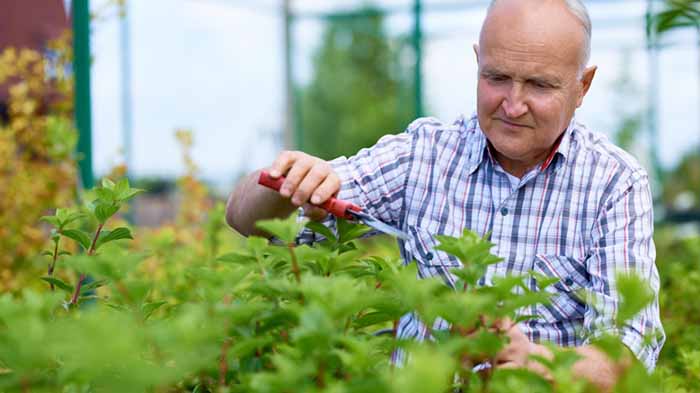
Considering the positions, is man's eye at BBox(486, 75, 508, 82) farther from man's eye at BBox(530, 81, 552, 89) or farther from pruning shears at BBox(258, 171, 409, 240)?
pruning shears at BBox(258, 171, 409, 240)

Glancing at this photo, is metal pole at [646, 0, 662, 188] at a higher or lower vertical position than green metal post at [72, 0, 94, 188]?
lower

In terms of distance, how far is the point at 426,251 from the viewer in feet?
6.24

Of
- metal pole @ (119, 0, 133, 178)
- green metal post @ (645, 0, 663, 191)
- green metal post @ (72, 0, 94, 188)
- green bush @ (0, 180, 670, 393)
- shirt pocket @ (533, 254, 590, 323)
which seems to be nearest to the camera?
green bush @ (0, 180, 670, 393)

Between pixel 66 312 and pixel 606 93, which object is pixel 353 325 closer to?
pixel 66 312

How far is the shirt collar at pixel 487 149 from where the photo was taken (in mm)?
1925

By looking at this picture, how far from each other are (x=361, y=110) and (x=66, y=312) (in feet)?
60.6

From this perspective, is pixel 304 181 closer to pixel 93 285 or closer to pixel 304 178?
pixel 304 178

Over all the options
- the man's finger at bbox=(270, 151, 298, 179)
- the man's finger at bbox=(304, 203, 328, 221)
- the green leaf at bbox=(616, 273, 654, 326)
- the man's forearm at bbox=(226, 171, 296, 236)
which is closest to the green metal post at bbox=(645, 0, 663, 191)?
the man's forearm at bbox=(226, 171, 296, 236)

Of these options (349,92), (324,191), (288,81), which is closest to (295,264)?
(324,191)

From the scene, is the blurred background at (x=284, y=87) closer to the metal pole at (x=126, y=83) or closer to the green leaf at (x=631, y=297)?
the metal pole at (x=126, y=83)

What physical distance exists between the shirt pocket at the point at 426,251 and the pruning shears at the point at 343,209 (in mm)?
271

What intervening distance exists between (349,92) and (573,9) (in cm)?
1815

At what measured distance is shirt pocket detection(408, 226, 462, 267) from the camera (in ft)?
6.09

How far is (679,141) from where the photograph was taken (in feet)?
30.0
